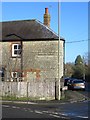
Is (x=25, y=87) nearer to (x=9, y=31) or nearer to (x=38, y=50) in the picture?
(x=38, y=50)

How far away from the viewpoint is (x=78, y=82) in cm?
5088

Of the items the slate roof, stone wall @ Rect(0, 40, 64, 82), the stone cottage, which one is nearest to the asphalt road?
the stone cottage

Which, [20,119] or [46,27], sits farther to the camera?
[46,27]

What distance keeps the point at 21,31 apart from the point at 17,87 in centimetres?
1208

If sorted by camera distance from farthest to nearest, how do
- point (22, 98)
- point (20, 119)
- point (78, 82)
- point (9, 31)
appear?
point (78, 82), point (9, 31), point (22, 98), point (20, 119)

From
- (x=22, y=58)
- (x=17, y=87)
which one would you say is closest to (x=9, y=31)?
(x=22, y=58)

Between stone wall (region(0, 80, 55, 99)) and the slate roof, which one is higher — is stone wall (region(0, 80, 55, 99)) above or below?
below

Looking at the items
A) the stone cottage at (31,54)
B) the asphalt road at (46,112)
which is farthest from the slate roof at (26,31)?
the asphalt road at (46,112)

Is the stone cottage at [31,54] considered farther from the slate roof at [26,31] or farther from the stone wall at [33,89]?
the stone wall at [33,89]

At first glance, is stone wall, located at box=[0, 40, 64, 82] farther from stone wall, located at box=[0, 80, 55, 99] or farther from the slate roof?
stone wall, located at box=[0, 80, 55, 99]

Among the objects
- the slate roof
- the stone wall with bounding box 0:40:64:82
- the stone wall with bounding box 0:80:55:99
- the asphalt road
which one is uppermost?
the slate roof

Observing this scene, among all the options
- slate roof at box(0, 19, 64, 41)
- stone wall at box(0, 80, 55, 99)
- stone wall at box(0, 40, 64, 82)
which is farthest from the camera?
slate roof at box(0, 19, 64, 41)

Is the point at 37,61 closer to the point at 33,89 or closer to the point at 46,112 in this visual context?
the point at 33,89

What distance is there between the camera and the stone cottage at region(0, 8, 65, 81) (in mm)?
40875
